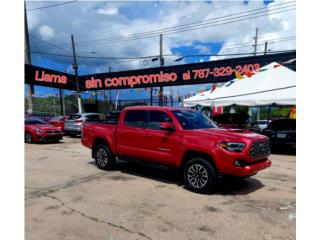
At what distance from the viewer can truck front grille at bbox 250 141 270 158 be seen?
18.0ft

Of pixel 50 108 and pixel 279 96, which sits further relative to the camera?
pixel 50 108

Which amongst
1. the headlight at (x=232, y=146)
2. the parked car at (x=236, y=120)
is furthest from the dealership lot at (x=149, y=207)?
the parked car at (x=236, y=120)

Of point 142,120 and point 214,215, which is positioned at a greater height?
point 142,120

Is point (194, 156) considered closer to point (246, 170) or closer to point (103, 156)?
point (246, 170)

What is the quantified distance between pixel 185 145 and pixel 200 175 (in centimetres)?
71

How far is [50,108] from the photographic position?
1299 inches

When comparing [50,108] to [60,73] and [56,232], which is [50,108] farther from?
[56,232]

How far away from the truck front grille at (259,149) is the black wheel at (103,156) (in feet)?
12.8

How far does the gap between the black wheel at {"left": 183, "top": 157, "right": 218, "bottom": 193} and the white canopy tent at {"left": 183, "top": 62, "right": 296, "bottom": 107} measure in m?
7.67

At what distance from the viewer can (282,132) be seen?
11562 mm

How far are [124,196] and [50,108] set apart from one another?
101 ft

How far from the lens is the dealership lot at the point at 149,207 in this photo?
383 cm

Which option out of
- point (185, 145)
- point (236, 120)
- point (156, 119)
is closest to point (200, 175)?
point (185, 145)
